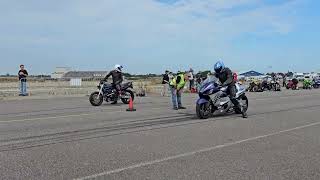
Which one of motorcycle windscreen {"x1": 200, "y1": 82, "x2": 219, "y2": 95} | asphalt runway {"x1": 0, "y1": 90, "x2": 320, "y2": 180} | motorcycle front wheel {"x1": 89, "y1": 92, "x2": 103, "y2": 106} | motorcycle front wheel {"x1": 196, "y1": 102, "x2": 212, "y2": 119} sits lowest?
asphalt runway {"x1": 0, "y1": 90, "x2": 320, "y2": 180}

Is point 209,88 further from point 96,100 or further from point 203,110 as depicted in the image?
point 96,100

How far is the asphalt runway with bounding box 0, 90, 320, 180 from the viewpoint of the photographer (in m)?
7.54

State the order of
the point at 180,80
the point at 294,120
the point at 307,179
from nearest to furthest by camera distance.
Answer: the point at 307,179
the point at 294,120
the point at 180,80

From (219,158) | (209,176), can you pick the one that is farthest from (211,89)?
(209,176)

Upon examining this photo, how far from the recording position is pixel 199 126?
1368cm

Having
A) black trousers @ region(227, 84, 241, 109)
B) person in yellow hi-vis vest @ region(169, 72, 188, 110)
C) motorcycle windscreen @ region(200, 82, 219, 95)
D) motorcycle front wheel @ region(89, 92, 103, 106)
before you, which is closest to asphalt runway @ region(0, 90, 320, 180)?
motorcycle windscreen @ region(200, 82, 219, 95)

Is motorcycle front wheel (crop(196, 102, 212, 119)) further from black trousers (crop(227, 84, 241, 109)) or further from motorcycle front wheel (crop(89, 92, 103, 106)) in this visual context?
motorcycle front wheel (crop(89, 92, 103, 106))

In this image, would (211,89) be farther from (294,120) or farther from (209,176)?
(209,176)

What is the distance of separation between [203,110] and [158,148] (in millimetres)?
6148

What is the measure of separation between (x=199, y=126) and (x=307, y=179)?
6606mm

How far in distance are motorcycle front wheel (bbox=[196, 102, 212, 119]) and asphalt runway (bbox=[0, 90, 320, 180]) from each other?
0.32 meters

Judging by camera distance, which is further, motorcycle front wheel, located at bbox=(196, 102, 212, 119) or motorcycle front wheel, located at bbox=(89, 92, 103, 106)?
motorcycle front wheel, located at bbox=(89, 92, 103, 106)

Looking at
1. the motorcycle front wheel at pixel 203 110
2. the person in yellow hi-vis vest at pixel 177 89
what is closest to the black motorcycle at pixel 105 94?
the person in yellow hi-vis vest at pixel 177 89

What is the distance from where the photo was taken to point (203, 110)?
15.7m
